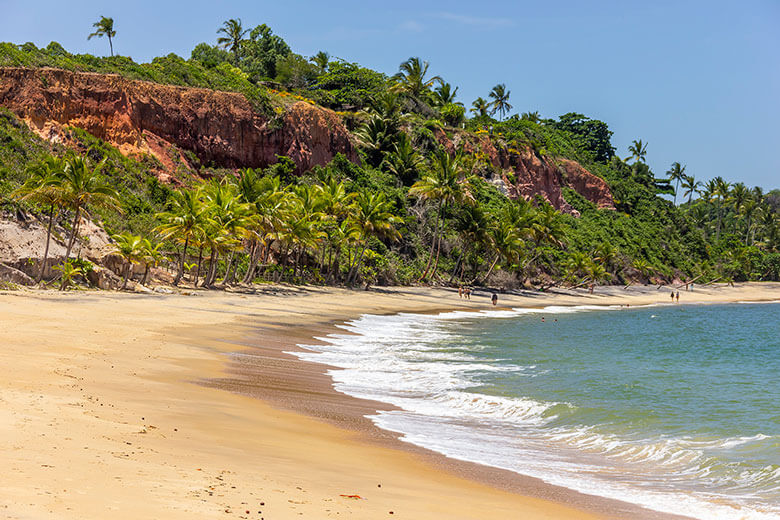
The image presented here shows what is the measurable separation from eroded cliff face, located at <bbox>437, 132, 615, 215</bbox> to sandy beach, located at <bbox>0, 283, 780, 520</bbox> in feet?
210

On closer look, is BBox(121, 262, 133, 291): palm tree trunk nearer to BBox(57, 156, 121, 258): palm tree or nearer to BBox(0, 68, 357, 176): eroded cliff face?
BBox(57, 156, 121, 258): palm tree

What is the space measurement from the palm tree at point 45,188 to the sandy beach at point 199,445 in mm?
10233

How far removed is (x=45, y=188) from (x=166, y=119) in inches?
969

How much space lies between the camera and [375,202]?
47.0 m

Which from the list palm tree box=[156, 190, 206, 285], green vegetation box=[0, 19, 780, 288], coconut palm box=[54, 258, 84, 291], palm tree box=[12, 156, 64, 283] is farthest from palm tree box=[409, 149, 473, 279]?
palm tree box=[12, 156, 64, 283]

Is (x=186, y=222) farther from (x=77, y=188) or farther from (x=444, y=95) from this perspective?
(x=444, y=95)

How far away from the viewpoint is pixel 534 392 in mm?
14328

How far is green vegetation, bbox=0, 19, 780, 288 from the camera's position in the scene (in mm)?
34750

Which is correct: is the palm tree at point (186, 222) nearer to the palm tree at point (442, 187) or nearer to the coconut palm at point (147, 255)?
the coconut palm at point (147, 255)

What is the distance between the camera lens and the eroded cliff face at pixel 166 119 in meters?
42.3

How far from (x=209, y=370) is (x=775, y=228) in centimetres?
11881

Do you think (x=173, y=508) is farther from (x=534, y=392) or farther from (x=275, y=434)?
(x=534, y=392)

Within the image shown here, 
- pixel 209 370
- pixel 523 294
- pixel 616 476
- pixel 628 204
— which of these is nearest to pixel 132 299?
pixel 209 370

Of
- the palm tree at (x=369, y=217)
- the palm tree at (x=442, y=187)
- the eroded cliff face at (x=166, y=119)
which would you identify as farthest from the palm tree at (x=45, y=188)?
the palm tree at (x=442, y=187)
